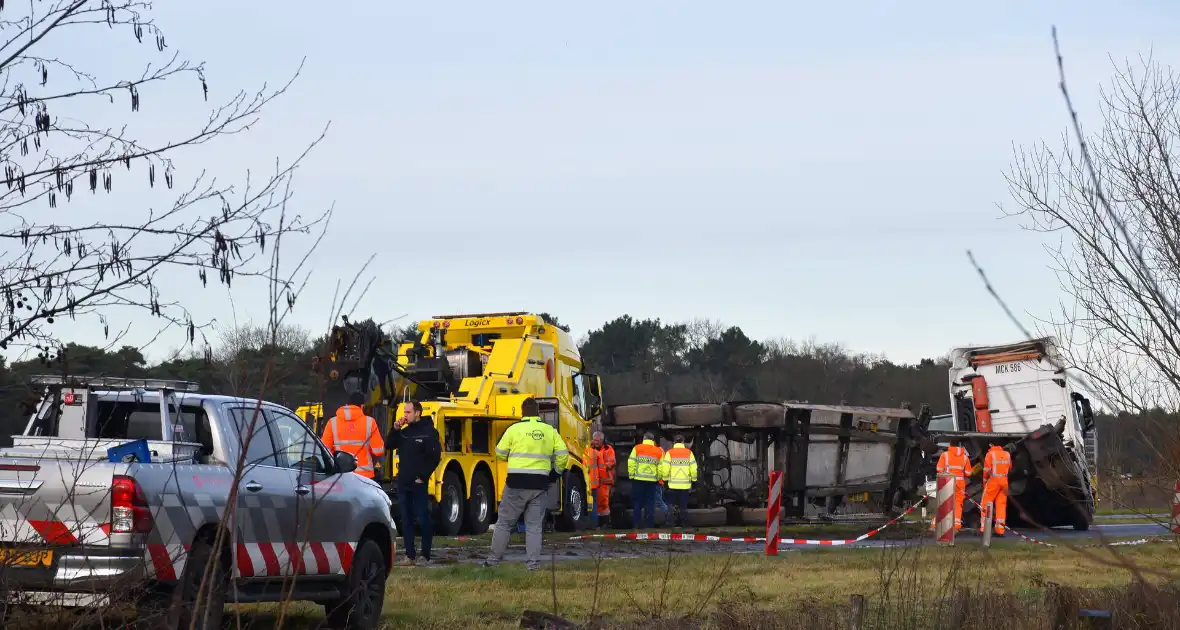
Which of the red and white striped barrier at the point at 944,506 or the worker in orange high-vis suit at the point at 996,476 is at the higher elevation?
the worker in orange high-vis suit at the point at 996,476

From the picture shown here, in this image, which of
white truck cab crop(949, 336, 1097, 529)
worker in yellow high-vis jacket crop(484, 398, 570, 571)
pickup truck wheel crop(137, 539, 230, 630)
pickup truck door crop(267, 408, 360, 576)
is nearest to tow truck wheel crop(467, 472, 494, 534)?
worker in yellow high-vis jacket crop(484, 398, 570, 571)

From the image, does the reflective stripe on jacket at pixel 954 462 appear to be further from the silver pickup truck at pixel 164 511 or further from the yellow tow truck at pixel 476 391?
the silver pickup truck at pixel 164 511

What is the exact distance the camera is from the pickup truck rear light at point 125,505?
7578 millimetres

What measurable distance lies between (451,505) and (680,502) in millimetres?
3953

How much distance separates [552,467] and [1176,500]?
20.7 feet

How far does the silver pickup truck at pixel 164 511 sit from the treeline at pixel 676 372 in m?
0.18

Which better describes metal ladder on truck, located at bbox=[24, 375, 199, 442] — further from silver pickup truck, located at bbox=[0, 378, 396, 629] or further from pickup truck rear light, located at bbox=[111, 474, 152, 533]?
pickup truck rear light, located at bbox=[111, 474, 152, 533]

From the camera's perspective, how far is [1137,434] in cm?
858

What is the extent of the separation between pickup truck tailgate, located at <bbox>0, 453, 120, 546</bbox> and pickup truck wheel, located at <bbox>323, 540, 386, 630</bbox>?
2320mm

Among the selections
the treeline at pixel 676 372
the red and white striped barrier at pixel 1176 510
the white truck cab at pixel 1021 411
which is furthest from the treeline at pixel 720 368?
the red and white striped barrier at pixel 1176 510

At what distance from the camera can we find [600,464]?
24766 millimetres

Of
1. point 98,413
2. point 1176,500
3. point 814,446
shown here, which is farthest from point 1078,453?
point 98,413

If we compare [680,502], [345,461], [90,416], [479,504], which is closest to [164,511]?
[90,416]

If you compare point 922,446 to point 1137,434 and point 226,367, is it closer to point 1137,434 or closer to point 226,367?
point 1137,434
